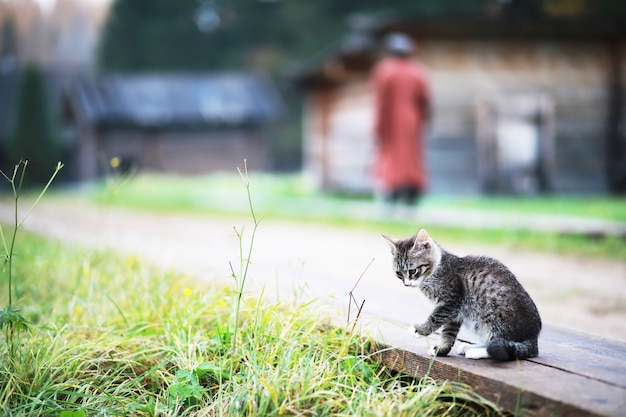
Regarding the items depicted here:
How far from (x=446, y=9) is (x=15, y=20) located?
2622 cm

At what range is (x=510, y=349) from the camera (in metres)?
2.41

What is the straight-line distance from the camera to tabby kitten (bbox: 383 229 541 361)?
8.02 feet

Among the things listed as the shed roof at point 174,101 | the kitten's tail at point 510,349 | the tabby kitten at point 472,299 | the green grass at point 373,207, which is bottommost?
the green grass at point 373,207

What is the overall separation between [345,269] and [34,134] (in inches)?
1086

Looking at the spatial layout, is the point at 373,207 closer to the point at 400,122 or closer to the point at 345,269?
the point at 400,122

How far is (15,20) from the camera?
138 feet

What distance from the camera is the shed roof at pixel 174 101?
33.6 meters

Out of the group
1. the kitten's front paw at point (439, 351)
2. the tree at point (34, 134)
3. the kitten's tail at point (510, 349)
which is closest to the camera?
the kitten's tail at point (510, 349)

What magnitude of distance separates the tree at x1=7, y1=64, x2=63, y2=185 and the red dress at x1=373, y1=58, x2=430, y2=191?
878 inches

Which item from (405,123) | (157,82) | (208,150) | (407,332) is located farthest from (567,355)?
(157,82)

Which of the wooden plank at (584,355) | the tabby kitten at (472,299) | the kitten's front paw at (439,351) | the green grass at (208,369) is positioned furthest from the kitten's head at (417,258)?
the wooden plank at (584,355)

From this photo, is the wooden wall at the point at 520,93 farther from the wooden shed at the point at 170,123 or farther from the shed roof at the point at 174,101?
the shed roof at the point at 174,101

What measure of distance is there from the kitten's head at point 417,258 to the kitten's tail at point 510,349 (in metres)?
0.37

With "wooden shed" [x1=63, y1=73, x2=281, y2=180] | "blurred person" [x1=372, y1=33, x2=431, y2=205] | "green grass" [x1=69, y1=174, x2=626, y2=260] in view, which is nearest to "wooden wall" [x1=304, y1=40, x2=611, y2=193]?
"green grass" [x1=69, y1=174, x2=626, y2=260]
